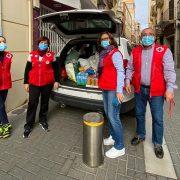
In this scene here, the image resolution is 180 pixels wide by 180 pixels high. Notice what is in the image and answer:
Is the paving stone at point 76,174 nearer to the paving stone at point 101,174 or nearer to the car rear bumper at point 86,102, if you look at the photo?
the paving stone at point 101,174

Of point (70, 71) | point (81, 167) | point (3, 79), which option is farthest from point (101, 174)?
point (70, 71)

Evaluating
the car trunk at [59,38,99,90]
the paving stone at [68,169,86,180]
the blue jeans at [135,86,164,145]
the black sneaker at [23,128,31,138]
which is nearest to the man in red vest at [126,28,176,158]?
the blue jeans at [135,86,164,145]

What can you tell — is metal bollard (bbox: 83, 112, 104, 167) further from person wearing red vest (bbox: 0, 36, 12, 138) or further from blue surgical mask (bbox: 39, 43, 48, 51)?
person wearing red vest (bbox: 0, 36, 12, 138)

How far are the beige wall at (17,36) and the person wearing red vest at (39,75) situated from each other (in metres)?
1.58

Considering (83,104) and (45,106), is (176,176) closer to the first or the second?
(83,104)

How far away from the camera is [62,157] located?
378cm

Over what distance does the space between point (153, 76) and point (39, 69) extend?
1.93 metres

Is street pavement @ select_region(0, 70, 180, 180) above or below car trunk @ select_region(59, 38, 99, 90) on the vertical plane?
below

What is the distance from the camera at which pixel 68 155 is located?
3.84 metres

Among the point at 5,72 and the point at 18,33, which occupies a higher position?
the point at 18,33

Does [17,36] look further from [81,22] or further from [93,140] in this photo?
[93,140]

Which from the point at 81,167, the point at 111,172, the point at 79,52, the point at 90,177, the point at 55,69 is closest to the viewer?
the point at 90,177

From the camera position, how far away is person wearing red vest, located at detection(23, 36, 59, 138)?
4340mm

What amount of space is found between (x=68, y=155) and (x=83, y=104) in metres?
1.19
